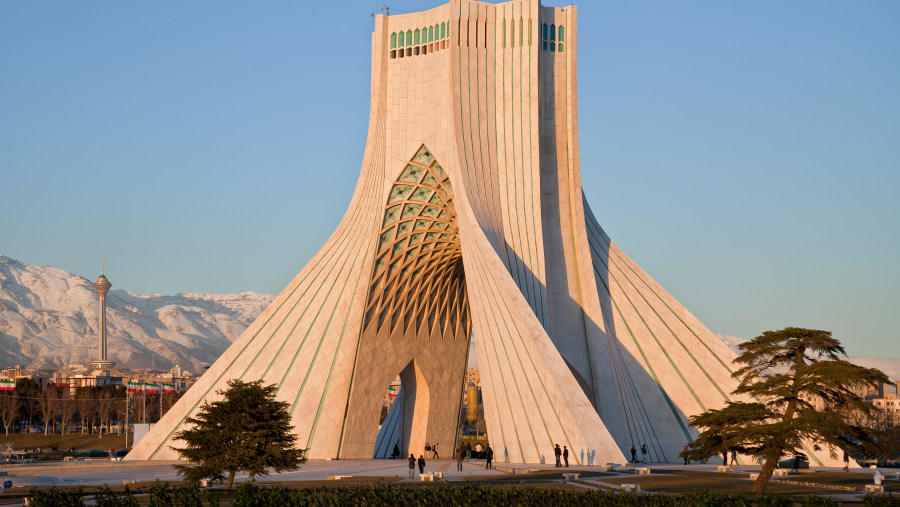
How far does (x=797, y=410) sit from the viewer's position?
67.4 ft

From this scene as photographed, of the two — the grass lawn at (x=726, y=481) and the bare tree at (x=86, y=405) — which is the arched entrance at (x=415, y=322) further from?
the bare tree at (x=86, y=405)

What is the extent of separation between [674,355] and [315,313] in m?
13.6

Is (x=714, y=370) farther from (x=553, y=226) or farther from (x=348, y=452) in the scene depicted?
(x=348, y=452)

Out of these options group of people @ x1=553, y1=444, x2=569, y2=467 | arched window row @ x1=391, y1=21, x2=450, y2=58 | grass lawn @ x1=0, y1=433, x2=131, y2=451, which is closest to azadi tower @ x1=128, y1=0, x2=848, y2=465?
arched window row @ x1=391, y1=21, x2=450, y2=58

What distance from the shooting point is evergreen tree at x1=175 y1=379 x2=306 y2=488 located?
22.0m

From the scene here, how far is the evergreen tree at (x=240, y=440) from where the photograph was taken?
22.0 metres

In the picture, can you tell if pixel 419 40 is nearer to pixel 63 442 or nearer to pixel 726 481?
pixel 726 481

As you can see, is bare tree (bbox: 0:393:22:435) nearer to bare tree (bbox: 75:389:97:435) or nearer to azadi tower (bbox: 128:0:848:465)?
bare tree (bbox: 75:389:97:435)

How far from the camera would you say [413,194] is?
38.8 m

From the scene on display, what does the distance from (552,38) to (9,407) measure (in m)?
65.6

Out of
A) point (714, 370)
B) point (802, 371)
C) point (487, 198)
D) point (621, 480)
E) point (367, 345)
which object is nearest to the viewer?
point (802, 371)

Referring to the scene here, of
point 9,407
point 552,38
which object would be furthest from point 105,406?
point 552,38

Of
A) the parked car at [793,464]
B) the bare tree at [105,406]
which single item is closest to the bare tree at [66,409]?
the bare tree at [105,406]

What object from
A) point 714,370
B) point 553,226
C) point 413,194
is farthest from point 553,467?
point 413,194
